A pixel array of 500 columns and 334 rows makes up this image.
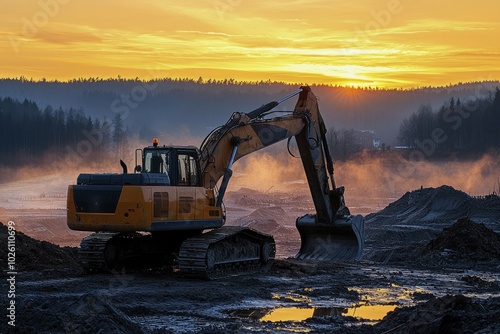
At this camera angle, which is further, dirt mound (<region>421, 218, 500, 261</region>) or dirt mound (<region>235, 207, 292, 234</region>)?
dirt mound (<region>235, 207, 292, 234</region>)

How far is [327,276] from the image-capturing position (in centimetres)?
1914

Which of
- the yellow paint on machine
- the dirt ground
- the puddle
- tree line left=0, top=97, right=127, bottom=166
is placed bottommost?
the puddle

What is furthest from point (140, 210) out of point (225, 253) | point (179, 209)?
point (225, 253)

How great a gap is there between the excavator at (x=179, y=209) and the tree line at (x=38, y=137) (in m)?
73.2

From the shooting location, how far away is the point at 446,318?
11281mm

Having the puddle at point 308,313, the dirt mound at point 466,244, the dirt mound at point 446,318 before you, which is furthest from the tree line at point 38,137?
the dirt mound at point 446,318

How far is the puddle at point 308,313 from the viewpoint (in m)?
14.2

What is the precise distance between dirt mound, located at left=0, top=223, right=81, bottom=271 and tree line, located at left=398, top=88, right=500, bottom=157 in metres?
80.5

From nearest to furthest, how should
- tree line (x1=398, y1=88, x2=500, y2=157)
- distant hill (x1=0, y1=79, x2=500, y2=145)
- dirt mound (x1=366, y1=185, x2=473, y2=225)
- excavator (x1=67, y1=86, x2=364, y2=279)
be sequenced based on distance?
excavator (x1=67, y1=86, x2=364, y2=279)
dirt mound (x1=366, y1=185, x2=473, y2=225)
tree line (x1=398, y1=88, x2=500, y2=157)
distant hill (x1=0, y1=79, x2=500, y2=145)

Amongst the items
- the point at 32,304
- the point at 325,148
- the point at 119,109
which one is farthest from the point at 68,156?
the point at 32,304

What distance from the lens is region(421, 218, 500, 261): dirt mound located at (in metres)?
23.5

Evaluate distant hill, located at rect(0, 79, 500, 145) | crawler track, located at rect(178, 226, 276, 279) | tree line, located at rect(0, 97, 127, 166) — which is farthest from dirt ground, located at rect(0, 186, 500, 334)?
distant hill, located at rect(0, 79, 500, 145)

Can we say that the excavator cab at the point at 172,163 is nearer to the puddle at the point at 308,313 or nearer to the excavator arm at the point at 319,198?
the excavator arm at the point at 319,198

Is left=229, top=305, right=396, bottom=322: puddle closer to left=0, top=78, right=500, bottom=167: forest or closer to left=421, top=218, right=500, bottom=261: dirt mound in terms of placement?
left=421, top=218, right=500, bottom=261: dirt mound
